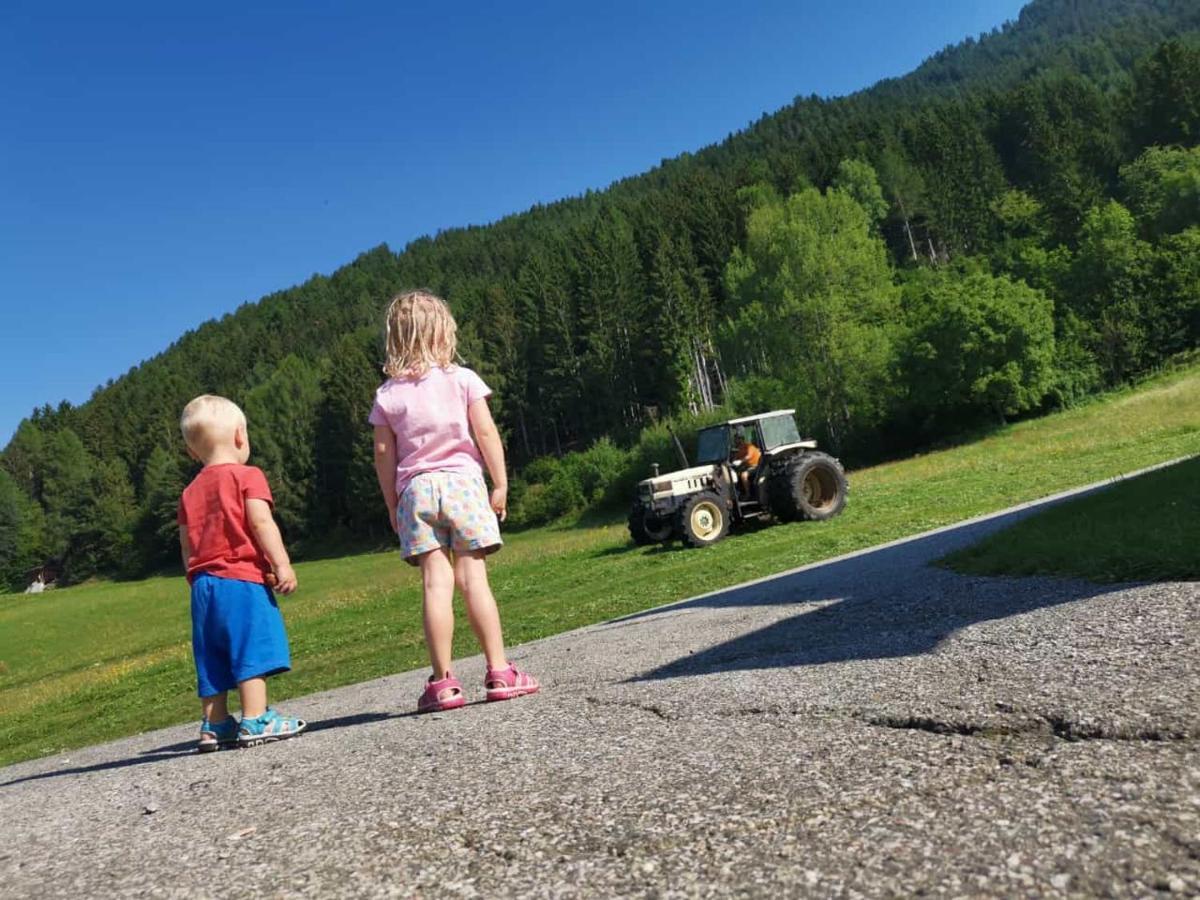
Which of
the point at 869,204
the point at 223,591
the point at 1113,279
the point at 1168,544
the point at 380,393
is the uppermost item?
the point at 869,204

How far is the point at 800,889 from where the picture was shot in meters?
1.70

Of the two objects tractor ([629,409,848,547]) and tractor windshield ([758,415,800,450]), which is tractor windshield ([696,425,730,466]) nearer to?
tractor ([629,409,848,547])

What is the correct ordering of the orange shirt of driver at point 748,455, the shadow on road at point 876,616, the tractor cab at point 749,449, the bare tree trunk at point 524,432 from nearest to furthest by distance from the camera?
the shadow on road at point 876,616 < the tractor cab at point 749,449 < the orange shirt of driver at point 748,455 < the bare tree trunk at point 524,432

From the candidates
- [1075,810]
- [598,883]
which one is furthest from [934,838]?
[598,883]

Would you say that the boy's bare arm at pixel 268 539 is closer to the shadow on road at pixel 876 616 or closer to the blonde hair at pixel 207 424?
the blonde hair at pixel 207 424

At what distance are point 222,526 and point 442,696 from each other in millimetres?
1482

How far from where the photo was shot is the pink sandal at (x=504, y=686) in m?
4.50

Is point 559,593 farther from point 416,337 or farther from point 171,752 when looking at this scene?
point 416,337

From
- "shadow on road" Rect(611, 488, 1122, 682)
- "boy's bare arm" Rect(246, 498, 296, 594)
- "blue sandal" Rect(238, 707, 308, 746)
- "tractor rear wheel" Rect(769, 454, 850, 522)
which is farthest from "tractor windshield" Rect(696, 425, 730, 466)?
"blue sandal" Rect(238, 707, 308, 746)

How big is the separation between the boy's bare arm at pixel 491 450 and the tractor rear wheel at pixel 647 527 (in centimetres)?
→ 1592

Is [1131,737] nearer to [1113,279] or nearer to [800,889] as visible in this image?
[800,889]

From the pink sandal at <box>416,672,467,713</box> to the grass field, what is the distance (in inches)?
154

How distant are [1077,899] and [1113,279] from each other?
56.8 metres

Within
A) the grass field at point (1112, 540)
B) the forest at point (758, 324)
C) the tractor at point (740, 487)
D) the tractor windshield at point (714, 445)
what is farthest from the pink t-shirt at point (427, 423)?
the forest at point (758, 324)
